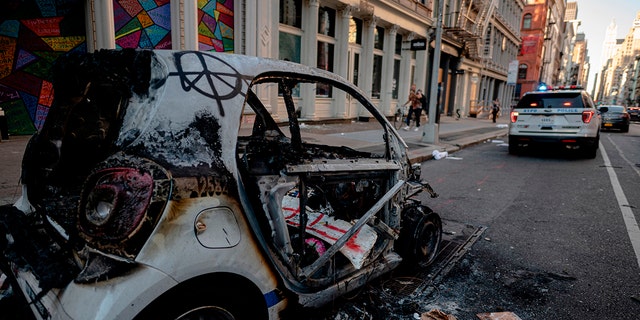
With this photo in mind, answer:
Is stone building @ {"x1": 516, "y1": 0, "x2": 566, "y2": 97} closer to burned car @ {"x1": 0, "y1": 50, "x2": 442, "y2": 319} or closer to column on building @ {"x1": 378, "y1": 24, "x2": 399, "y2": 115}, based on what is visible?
column on building @ {"x1": 378, "y1": 24, "x2": 399, "y2": 115}

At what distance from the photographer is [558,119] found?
32.3ft

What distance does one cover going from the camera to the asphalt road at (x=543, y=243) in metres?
2.96

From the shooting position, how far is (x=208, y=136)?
1851mm

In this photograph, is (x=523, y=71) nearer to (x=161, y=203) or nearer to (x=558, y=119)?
(x=558, y=119)

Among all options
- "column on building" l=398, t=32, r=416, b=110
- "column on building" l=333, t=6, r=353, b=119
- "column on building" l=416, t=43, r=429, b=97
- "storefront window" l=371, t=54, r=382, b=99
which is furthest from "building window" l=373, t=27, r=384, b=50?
"column on building" l=416, t=43, r=429, b=97

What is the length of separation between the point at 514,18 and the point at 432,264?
153 feet

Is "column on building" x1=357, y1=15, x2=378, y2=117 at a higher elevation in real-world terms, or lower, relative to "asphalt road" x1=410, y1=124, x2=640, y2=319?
higher

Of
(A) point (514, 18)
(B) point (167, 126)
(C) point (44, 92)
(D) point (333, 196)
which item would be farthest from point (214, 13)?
(A) point (514, 18)

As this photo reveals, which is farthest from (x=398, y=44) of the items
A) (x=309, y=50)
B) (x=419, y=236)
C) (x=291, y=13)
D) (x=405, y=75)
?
(x=419, y=236)

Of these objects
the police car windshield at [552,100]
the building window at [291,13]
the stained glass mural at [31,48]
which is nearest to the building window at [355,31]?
the building window at [291,13]

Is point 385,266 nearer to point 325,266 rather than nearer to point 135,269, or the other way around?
point 325,266

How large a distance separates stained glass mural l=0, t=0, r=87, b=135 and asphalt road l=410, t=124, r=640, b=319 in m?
8.63

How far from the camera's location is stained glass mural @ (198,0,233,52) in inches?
416

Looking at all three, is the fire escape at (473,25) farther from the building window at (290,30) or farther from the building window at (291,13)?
the building window at (290,30)
